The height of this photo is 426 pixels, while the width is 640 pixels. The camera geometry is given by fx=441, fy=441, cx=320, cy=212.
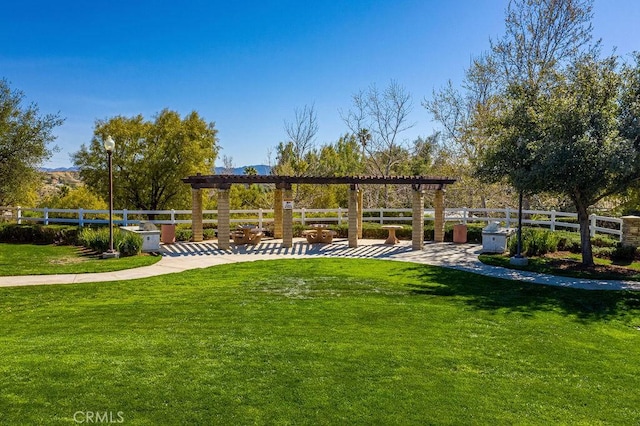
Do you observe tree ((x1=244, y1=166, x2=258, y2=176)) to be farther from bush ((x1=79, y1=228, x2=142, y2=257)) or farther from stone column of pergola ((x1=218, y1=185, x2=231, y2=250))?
bush ((x1=79, y1=228, x2=142, y2=257))

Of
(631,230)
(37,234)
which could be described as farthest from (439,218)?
(37,234)

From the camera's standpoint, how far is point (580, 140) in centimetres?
994

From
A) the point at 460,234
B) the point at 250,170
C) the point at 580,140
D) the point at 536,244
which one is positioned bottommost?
the point at 536,244

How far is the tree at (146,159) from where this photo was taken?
866 inches

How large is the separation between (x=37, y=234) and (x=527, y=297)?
630 inches

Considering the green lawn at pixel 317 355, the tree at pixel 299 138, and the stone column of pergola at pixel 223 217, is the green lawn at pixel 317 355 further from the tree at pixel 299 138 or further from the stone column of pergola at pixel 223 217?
the tree at pixel 299 138

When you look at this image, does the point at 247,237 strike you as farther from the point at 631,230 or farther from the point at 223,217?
the point at 631,230

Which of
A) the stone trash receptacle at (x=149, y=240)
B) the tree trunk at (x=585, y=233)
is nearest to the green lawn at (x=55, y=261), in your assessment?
the stone trash receptacle at (x=149, y=240)

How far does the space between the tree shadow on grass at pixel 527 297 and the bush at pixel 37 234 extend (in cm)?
1235

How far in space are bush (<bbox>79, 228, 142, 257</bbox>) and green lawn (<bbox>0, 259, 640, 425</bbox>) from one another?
4.47 metres

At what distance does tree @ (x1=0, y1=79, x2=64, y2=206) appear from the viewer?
1730 centimetres

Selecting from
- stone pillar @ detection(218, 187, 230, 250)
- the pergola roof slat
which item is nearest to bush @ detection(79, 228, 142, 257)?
stone pillar @ detection(218, 187, 230, 250)

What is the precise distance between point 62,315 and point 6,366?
2175 millimetres

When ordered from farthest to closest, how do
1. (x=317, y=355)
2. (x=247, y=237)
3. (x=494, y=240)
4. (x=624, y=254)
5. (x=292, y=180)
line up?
(x=247, y=237), (x=292, y=180), (x=494, y=240), (x=624, y=254), (x=317, y=355)
